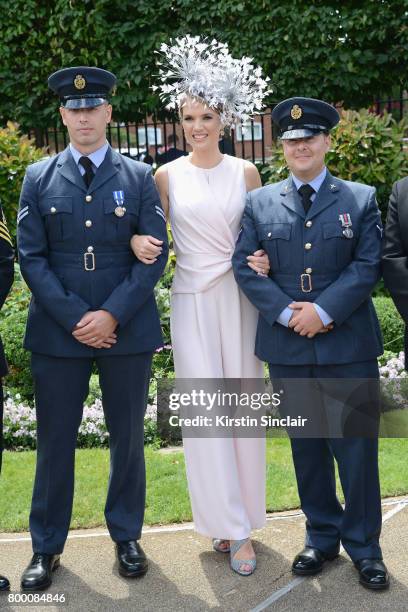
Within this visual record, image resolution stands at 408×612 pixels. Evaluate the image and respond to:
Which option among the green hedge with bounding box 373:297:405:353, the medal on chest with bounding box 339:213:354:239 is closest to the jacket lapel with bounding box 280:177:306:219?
the medal on chest with bounding box 339:213:354:239

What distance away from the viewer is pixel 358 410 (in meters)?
3.73

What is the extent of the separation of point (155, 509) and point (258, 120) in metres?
7.91

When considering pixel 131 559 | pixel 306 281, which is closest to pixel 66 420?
pixel 131 559

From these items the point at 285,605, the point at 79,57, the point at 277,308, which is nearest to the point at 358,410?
the point at 277,308

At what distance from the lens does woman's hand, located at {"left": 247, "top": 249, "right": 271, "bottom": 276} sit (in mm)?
3807

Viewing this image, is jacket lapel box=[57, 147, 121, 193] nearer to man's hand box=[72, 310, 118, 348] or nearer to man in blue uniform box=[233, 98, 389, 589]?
man's hand box=[72, 310, 118, 348]

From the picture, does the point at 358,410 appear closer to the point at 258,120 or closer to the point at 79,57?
the point at 79,57

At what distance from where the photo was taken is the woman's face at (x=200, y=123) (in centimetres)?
398

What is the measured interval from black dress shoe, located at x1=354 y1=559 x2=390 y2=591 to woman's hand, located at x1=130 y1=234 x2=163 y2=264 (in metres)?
1.56

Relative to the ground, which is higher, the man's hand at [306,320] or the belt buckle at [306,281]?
the belt buckle at [306,281]

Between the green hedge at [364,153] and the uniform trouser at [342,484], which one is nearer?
the uniform trouser at [342,484]

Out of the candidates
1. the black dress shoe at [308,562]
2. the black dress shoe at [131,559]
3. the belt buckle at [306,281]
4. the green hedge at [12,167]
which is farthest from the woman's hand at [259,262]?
the green hedge at [12,167]

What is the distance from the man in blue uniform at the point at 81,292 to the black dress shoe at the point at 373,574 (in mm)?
944

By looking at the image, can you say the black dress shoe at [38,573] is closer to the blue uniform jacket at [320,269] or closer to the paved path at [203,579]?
the paved path at [203,579]
